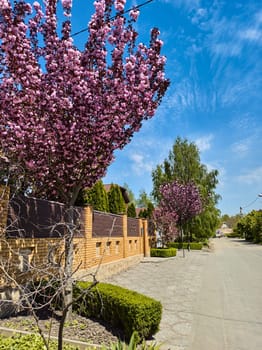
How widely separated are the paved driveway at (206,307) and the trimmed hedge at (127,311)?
0.42 m

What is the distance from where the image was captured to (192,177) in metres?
31.6

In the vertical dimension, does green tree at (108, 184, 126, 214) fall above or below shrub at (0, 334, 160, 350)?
above

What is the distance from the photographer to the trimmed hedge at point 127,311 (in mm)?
4898

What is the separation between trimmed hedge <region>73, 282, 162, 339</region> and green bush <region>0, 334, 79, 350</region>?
0.72 metres

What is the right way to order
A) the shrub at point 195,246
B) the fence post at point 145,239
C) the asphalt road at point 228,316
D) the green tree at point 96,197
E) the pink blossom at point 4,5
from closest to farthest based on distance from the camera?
the asphalt road at point 228,316
the pink blossom at point 4,5
the green tree at point 96,197
the fence post at point 145,239
the shrub at point 195,246

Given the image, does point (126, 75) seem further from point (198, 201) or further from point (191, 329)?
point (198, 201)

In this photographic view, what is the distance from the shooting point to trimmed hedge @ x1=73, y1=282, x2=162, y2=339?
193 inches

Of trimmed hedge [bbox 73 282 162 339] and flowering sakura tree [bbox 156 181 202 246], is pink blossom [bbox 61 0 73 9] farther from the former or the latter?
flowering sakura tree [bbox 156 181 202 246]

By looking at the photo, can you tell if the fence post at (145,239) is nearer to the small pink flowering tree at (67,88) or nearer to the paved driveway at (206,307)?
the paved driveway at (206,307)

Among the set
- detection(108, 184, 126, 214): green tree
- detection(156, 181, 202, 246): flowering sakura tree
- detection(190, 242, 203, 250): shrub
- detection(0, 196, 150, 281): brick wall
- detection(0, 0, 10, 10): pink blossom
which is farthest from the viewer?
detection(190, 242, 203, 250): shrub

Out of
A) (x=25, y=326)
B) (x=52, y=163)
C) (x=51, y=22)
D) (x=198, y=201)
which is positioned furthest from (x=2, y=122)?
(x=198, y=201)

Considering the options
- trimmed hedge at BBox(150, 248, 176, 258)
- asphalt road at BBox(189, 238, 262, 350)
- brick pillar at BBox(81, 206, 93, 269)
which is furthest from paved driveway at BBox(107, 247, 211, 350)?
trimmed hedge at BBox(150, 248, 176, 258)

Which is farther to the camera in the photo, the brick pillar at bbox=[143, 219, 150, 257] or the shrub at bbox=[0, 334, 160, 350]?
the brick pillar at bbox=[143, 219, 150, 257]

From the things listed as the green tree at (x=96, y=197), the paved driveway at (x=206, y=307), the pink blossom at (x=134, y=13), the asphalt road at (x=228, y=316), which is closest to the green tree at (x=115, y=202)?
the green tree at (x=96, y=197)
